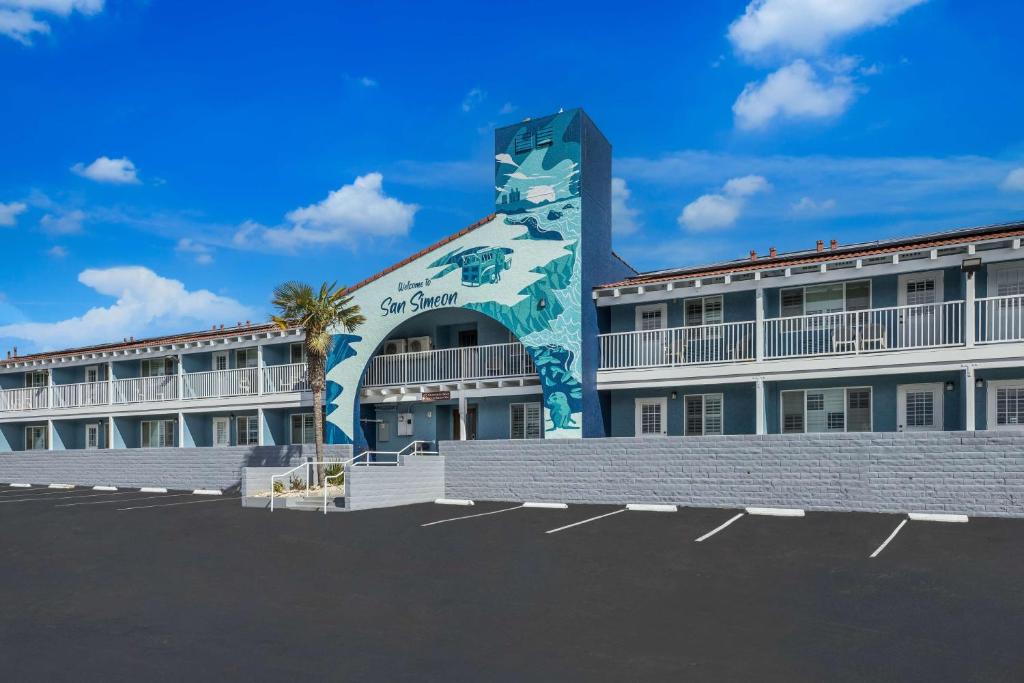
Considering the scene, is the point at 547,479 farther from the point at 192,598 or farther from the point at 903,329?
the point at 192,598

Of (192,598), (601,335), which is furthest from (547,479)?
(192,598)

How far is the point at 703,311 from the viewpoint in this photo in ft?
73.7

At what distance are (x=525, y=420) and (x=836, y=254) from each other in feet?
34.2

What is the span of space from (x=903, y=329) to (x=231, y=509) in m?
17.9

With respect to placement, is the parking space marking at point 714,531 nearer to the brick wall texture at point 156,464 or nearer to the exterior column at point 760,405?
the exterior column at point 760,405

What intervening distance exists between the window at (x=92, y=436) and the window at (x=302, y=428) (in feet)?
40.4

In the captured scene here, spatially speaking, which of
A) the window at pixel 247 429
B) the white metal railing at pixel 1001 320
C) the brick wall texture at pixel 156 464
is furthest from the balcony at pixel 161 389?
the white metal railing at pixel 1001 320

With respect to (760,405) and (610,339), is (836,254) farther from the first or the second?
(610,339)

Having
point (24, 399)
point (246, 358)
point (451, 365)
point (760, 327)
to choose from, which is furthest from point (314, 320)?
point (24, 399)

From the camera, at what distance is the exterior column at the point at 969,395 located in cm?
1705

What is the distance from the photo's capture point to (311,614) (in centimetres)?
876

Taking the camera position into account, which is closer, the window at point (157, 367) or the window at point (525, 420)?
the window at point (525, 420)

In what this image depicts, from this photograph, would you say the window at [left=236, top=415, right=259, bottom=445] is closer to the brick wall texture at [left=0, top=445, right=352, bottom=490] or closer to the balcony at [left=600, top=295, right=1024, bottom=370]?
the brick wall texture at [left=0, top=445, right=352, bottom=490]

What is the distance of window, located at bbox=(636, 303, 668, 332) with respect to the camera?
23016 millimetres
